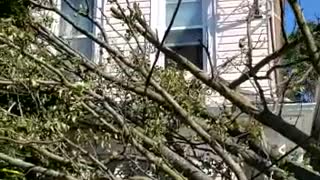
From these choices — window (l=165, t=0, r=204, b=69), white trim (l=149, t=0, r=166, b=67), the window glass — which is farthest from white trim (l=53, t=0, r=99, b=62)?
the window glass

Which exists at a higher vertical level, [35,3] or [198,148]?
[35,3]

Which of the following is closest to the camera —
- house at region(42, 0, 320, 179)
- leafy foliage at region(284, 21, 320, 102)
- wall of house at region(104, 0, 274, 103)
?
leafy foliage at region(284, 21, 320, 102)

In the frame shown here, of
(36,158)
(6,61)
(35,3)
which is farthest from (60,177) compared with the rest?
(35,3)

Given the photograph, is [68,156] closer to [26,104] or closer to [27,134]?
[27,134]

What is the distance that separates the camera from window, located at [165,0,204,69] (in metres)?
10.8

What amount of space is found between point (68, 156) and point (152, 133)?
2.82 ft

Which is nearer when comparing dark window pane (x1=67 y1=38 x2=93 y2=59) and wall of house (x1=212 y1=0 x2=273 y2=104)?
wall of house (x1=212 y1=0 x2=273 y2=104)

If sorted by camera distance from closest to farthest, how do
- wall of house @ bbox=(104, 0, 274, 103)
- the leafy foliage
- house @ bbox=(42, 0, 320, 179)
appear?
the leafy foliage < wall of house @ bbox=(104, 0, 274, 103) < house @ bbox=(42, 0, 320, 179)

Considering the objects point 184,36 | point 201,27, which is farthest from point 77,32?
point 201,27

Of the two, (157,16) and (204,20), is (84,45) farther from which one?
(204,20)

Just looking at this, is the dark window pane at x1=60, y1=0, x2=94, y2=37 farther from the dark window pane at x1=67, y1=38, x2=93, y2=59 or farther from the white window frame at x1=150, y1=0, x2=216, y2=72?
the white window frame at x1=150, y1=0, x2=216, y2=72

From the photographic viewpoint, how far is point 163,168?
19.4 feet

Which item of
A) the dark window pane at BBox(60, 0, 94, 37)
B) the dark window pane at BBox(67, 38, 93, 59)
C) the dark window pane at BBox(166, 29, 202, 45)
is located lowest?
the dark window pane at BBox(67, 38, 93, 59)

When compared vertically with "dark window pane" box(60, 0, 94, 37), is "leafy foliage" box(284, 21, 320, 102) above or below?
below
